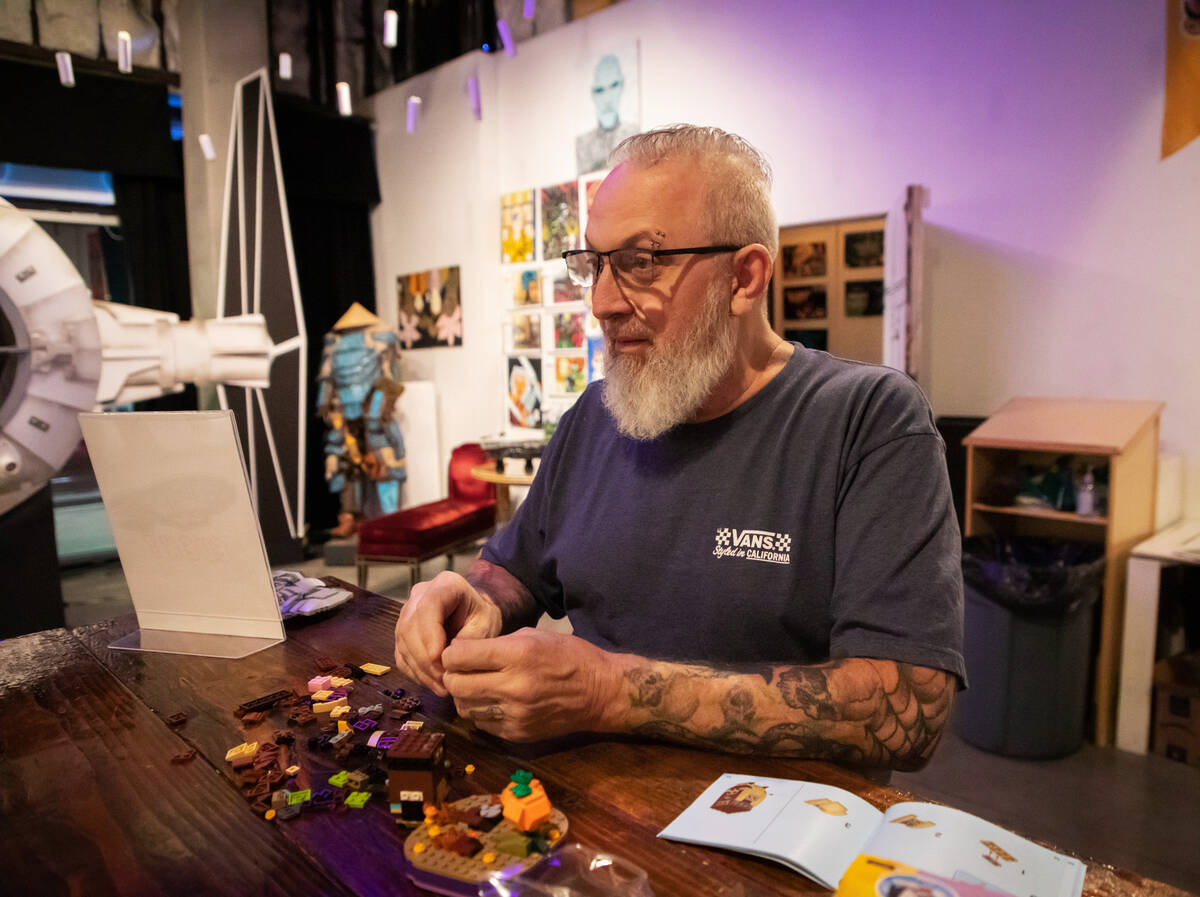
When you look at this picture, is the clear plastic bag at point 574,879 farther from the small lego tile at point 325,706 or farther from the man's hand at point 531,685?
the small lego tile at point 325,706

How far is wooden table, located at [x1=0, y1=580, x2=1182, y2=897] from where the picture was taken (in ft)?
2.60

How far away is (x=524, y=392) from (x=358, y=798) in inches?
183

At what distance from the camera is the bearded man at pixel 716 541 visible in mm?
1038

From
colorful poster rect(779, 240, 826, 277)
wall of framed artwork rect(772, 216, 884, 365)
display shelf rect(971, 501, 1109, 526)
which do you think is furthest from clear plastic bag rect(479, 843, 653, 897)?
colorful poster rect(779, 240, 826, 277)

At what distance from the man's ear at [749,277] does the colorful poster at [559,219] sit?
3.69m

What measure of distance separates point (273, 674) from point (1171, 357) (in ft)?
10.8

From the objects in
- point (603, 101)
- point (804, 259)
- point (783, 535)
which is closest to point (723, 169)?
point (783, 535)

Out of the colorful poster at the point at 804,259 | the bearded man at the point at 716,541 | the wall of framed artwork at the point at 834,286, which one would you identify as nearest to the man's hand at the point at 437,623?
the bearded man at the point at 716,541

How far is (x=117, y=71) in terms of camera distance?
5.27 metres

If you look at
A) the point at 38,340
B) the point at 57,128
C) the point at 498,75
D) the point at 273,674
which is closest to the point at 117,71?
the point at 57,128

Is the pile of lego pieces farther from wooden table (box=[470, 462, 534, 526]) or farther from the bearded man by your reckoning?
wooden table (box=[470, 462, 534, 526])

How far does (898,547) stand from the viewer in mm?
1144

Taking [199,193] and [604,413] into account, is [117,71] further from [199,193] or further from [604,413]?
[604,413]

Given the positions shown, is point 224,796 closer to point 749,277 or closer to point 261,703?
point 261,703
